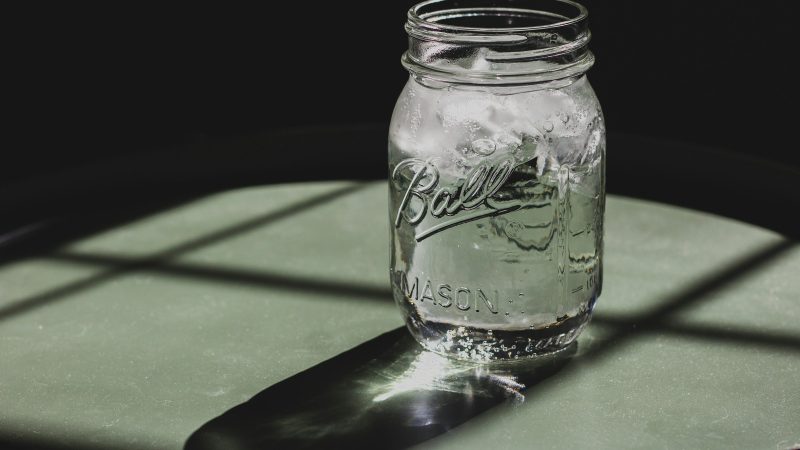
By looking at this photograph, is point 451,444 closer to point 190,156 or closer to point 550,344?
point 550,344

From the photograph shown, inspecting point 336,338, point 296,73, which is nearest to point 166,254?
point 336,338

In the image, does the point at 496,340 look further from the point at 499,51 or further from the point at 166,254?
the point at 166,254

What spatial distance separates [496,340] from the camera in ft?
2.89

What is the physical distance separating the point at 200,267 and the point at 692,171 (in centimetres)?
54

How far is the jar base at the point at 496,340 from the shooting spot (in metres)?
0.88

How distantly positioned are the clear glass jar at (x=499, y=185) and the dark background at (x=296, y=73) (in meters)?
0.94

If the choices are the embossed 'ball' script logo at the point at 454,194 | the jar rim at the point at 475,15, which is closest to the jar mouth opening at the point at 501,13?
the jar rim at the point at 475,15

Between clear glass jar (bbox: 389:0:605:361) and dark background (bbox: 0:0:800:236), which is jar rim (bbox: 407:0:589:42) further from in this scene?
dark background (bbox: 0:0:800:236)

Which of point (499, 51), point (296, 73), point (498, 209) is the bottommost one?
point (296, 73)

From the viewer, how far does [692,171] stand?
48.1 inches

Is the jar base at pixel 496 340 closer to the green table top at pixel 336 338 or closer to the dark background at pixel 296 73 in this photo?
the green table top at pixel 336 338

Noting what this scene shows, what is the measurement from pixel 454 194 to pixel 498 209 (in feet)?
0.12

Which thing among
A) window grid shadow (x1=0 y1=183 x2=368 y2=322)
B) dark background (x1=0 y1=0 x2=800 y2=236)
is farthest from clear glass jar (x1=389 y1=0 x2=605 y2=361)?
dark background (x1=0 y1=0 x2=800 y2=236)

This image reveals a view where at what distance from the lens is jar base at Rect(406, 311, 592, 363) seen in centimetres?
88
